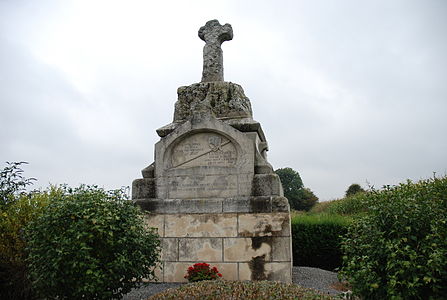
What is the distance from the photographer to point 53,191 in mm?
6680

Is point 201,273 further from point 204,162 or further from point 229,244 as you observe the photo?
point 204,162

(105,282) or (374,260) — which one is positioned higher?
(374,260)

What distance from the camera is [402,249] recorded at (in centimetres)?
366

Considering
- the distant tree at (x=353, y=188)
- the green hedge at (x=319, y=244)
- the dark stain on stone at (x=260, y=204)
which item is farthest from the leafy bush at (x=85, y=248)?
the distant tree at (x=353, y=188)

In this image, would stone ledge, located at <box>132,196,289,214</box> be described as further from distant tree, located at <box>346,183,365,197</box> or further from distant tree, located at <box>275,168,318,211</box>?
distant tree, located at <box>275,168,318,211</box>

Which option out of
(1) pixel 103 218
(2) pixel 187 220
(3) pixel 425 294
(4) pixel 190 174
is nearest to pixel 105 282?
(1) pixel 103 218

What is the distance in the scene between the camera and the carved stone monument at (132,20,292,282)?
6.54 m

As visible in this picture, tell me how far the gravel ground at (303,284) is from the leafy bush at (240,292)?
78cm

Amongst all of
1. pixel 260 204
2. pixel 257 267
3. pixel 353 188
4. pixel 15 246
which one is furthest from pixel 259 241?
pixel 353 188

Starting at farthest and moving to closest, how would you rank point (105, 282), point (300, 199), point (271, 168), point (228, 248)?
point (300, 199) < point (271, 168) < point (228, 248) < point (105, 282)

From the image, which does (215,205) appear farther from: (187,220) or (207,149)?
(207,149)

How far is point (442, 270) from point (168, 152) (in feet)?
16.7

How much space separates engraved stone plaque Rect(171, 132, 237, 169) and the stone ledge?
698mm

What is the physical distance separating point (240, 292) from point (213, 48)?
18.1 ft
